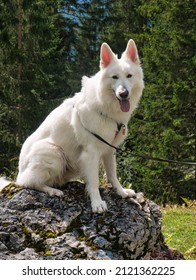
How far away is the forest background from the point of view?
15406mm

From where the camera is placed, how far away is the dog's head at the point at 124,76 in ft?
13.9

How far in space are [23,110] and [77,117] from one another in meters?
16.3

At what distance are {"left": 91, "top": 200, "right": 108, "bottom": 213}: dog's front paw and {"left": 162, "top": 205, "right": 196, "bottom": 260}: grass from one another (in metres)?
1.56

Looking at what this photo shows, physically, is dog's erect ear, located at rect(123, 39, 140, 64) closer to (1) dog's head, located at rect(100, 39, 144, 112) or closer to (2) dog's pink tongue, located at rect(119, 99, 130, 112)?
(1) dog's head, located at rect(100, 39, 144, 112)

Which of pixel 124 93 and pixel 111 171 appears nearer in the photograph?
pixel 124 93

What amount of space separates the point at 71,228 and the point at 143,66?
1435 cm

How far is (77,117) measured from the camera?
4.41m

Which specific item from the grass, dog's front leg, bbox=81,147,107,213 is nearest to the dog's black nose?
dog's front leg, bbox=81,147,107,213

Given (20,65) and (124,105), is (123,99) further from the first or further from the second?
(20,65)

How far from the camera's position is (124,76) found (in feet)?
14.1

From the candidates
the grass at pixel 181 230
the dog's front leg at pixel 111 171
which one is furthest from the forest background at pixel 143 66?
the dog's front leg at pixel 111 171

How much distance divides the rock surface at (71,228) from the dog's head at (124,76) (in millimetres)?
1007

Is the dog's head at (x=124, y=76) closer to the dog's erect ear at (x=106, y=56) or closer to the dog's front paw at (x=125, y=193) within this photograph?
the dog's erect ear at (x=106, y=56)

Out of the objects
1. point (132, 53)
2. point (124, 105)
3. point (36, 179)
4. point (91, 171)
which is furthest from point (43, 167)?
point (132, 53)
